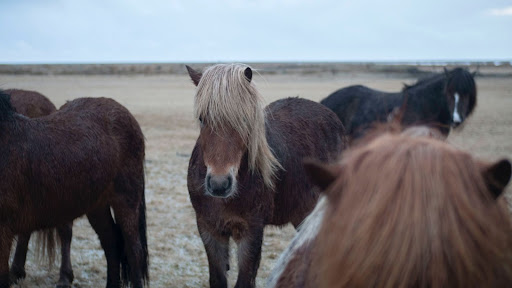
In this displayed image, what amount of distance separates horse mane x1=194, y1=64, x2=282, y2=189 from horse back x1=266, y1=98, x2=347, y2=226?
1.15 feet

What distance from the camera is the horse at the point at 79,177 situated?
11.3 feet

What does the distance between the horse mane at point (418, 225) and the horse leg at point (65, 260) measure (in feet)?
13.6

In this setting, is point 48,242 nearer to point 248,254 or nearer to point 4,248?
point 4,248

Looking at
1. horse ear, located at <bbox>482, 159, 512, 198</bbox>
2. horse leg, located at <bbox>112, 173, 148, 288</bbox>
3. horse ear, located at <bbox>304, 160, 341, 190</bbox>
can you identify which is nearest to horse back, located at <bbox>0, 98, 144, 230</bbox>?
horse leg, located at <bbox>112, 173, 148, 288</bbox>

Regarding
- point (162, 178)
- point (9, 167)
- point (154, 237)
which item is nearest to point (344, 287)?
point (9, 167)

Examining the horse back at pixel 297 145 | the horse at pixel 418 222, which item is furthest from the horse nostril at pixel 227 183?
the horse at pixel 418 222

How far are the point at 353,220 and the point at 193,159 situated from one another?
2.51 m

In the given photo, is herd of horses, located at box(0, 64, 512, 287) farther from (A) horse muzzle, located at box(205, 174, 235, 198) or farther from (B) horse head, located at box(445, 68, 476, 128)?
(B) horse head, located at box(445, 68, 476, 128)

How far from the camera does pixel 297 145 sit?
4.04 meters

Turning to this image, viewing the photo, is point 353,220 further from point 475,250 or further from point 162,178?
point 162,178

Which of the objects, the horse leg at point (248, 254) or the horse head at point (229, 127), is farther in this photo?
the horse leg at point (248, 254)

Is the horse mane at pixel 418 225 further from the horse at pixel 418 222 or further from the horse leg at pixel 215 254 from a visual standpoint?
the horse leg at pixel 215 254

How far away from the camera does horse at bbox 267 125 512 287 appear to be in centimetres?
106

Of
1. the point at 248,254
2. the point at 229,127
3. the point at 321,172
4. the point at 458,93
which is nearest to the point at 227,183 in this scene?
the point at 229,127
